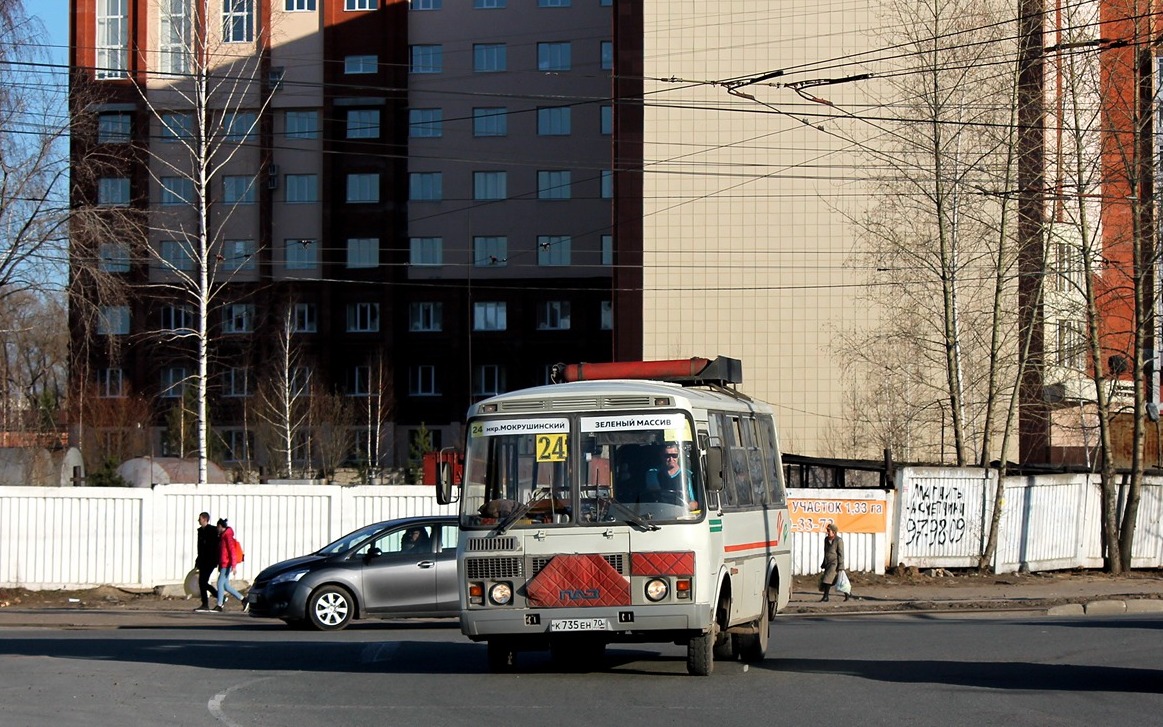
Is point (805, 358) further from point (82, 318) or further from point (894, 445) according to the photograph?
point (82, 318)

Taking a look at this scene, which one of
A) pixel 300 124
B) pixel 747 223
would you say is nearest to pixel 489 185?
pixel 300 124

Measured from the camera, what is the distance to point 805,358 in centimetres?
4931

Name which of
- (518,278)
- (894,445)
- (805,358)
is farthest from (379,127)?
(894,445)

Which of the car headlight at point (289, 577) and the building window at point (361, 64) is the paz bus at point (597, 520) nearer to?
Answer: the car headlight at point (289, 577)

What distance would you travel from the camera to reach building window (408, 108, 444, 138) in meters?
69.4

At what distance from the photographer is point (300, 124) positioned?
69.0 m

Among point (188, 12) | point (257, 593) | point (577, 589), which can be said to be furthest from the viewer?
point (188, 12)

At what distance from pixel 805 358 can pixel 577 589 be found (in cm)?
3821

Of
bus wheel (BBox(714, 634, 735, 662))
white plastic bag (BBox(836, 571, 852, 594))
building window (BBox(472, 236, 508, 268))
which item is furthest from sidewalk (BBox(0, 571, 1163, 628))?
building window (BBox(472, 236, 508, 268))

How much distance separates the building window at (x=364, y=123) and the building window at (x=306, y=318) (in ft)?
29.3

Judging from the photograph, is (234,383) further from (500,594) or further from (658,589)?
(658,589)

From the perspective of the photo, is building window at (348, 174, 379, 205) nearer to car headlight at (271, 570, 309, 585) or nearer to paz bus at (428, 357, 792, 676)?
car headlight at (271, 570, 309, 585)

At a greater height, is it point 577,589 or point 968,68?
point 968,68

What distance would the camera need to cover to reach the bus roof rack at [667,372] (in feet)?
46.1
